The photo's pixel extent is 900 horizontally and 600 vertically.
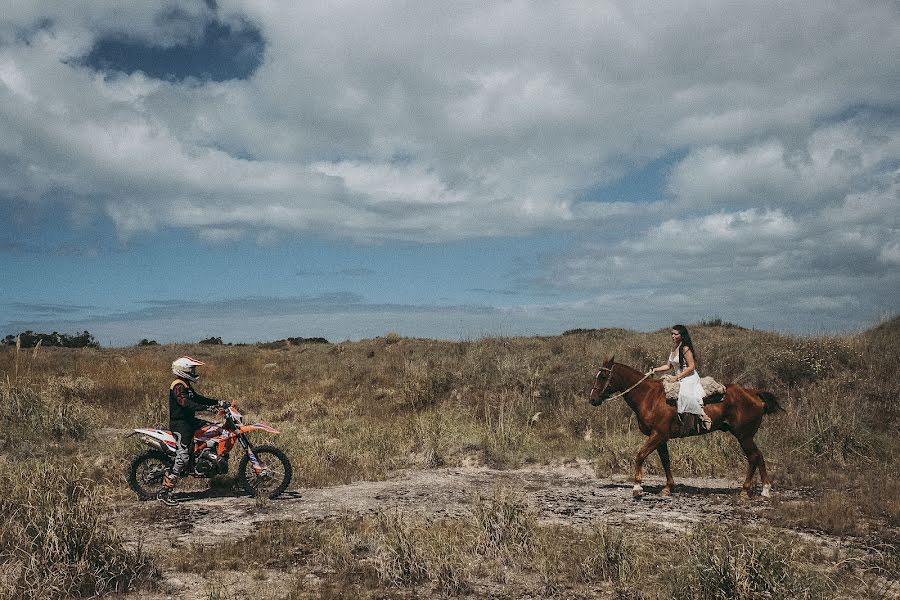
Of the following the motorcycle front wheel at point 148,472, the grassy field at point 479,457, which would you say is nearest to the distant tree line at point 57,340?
the grassy field at point 479,457

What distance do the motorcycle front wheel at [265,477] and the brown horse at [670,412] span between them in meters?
Answer: 5.25

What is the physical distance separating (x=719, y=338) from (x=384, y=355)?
45.8 feet

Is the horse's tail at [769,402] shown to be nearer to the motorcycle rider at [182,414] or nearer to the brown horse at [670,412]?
the brown horse at [670,412]

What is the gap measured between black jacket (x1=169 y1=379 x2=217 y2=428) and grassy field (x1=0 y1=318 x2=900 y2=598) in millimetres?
1576

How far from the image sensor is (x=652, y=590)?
6.34 meters

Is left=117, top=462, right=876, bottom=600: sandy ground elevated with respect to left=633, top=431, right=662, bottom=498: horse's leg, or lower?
lower

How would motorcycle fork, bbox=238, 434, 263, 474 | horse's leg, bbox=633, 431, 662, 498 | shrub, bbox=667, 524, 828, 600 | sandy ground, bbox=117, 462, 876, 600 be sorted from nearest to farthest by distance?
shrub, bbox=667, 524, 828, 600, sandy ground, bbox=117, 462, 876, 600, motorcycle fork, bbox=238, 434, 263, 474, horse's leg, bbox=633, 431, 662, 498

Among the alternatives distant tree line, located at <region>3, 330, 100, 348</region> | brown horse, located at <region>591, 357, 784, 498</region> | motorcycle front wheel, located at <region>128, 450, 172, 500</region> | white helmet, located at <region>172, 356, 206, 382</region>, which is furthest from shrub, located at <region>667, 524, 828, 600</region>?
distant tree line, located at <region>3, 330, 100, 348</region>

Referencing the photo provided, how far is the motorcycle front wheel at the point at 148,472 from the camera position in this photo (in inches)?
399

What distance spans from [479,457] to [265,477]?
4734 mm

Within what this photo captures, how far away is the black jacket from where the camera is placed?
9.95 metres

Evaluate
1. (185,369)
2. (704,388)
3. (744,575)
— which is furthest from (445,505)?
(744,575)

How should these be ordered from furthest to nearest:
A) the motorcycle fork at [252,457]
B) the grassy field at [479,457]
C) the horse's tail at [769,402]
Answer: the horse's tail at [769,402] → the motorcycle fork at [252,457] → the grassy field at [479,457]

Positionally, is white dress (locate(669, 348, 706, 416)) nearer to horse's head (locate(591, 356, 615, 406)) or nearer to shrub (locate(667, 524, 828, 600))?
horse's head (locate(591, 356, 615, 406))
